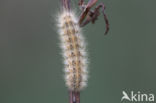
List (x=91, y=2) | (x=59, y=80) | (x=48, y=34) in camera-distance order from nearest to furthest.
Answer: (x=91, y=2), (x=59, y=80), (x=48, y=34)

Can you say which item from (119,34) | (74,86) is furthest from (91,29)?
(74,86)

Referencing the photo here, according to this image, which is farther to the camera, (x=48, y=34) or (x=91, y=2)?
(x=48, y=34)

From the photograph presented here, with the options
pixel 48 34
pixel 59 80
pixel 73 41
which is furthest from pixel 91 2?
pixel 48 34

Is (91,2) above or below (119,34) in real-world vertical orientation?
below

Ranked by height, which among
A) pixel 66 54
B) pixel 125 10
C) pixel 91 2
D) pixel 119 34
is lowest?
pixel 66 54

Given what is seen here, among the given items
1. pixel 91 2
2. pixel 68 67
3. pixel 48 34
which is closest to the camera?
pixel 91 2

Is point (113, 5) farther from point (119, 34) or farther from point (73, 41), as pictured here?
point (73, 41)
